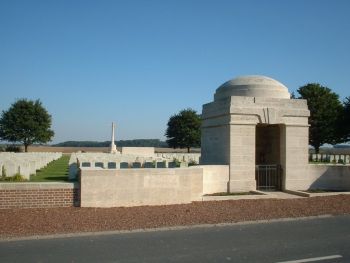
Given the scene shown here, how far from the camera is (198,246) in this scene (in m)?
6.25

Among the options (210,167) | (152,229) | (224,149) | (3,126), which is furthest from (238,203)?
(3,126)

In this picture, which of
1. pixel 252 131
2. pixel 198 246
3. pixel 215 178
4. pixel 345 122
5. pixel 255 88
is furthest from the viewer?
pixel 345 122

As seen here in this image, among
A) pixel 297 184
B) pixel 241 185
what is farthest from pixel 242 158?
pixel 297 184

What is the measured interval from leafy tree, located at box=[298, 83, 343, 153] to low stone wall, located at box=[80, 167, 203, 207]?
1171 inches

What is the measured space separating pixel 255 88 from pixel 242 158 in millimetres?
2783

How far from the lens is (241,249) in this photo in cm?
607

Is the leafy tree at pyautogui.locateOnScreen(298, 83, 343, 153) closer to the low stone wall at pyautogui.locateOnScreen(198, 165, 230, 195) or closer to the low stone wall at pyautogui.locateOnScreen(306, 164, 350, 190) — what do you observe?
the low stone wall at pyautogui.locateOnScreen(306, 164, 350, 190)

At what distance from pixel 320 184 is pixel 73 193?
9021mm

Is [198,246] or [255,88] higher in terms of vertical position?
[255,88]

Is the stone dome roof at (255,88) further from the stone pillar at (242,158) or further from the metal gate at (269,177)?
the metal gate at (269,177)

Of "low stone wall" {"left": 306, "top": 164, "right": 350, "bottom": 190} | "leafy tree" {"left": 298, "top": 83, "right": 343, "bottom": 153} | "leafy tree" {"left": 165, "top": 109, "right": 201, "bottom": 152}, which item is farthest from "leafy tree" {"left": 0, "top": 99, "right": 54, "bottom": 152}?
"low stone wall" {"left": 306, "top": 164, "right": 350, "bottom": 190}

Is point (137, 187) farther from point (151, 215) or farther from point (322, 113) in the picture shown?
point (322, 113)

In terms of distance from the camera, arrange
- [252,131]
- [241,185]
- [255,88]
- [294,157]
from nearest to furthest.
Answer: [241,185], [252,131], [294,157], [255,88]

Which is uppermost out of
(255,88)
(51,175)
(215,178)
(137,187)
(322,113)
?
(322,113)
